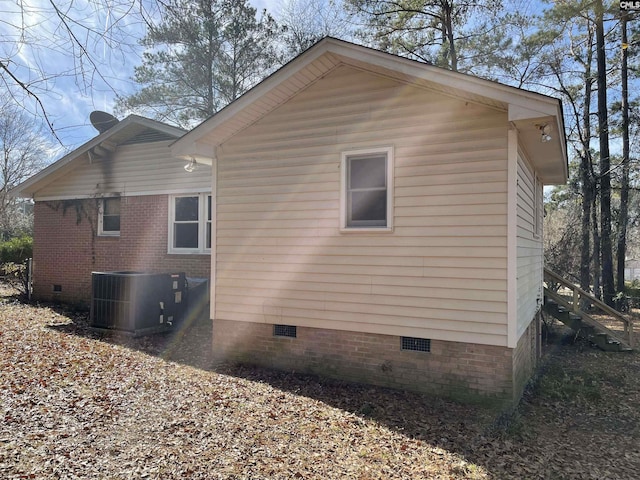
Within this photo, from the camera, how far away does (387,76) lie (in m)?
5.99

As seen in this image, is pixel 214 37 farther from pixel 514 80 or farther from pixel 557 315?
pixel 557 315

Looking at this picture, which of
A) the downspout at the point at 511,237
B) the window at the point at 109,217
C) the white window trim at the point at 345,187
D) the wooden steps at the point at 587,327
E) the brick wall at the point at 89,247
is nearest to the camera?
the downspout at the point at 511,237

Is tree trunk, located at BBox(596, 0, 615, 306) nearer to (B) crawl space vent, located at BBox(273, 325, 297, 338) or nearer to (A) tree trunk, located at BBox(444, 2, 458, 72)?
(A) tree trunk, located at BBox(444, 2, 458, 72)

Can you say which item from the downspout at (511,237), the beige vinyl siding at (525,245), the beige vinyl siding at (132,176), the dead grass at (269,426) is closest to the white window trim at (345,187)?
the downspout at (511,237)

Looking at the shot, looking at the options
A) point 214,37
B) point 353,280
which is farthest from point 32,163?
point 353,280

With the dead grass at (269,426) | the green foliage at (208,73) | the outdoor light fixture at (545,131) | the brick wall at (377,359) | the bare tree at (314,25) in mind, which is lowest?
the dead grass at (269,426)

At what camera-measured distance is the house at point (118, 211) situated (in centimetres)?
1084

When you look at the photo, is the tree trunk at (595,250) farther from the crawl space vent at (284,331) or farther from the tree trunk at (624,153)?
the crawl space vent at (284,331)

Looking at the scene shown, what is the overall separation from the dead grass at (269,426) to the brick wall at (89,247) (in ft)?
13.4

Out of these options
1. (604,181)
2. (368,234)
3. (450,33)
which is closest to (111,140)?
(368,234)

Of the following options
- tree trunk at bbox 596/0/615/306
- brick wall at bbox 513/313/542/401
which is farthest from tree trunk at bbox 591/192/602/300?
brick wall at bbox 513/313/542/401

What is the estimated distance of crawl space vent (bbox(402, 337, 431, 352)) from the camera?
228 inches

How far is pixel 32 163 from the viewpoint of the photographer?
88.8 ft

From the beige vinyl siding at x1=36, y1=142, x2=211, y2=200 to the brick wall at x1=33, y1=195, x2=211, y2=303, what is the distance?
29 centimetres
